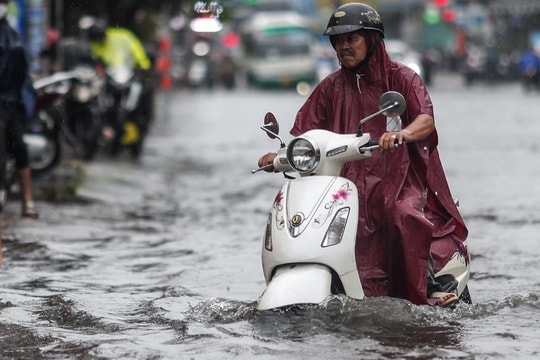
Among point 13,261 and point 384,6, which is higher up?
point 384,6

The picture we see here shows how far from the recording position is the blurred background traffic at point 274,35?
20180mm

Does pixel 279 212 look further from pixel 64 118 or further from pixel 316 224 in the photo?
pixel 64 118

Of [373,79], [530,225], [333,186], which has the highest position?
[373,79]

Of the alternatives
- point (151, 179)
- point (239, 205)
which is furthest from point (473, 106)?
point (239, 205)

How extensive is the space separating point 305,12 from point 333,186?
8371cm

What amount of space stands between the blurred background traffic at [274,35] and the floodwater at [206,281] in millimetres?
1785

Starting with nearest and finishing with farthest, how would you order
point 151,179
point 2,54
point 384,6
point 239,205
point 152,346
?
point 152,346 < point 2,54 < point 239,205 < point 151,179 < point 384,6

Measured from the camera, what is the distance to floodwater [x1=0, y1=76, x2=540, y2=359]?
586 centimetres

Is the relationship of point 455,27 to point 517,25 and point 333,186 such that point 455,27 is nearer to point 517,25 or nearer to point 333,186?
point 517,25

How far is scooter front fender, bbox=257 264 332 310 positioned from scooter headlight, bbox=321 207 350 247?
112mm

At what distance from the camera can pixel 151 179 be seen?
14852mm

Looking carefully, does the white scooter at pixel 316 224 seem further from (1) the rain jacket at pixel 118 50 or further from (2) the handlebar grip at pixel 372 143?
(1) the rain jacket at pixel 118 50

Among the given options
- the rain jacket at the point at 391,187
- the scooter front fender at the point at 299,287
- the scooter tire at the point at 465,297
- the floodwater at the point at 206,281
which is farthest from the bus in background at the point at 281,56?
the scooter front fender at the point at 299,287

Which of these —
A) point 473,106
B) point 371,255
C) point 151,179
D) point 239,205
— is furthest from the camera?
point 473,106
